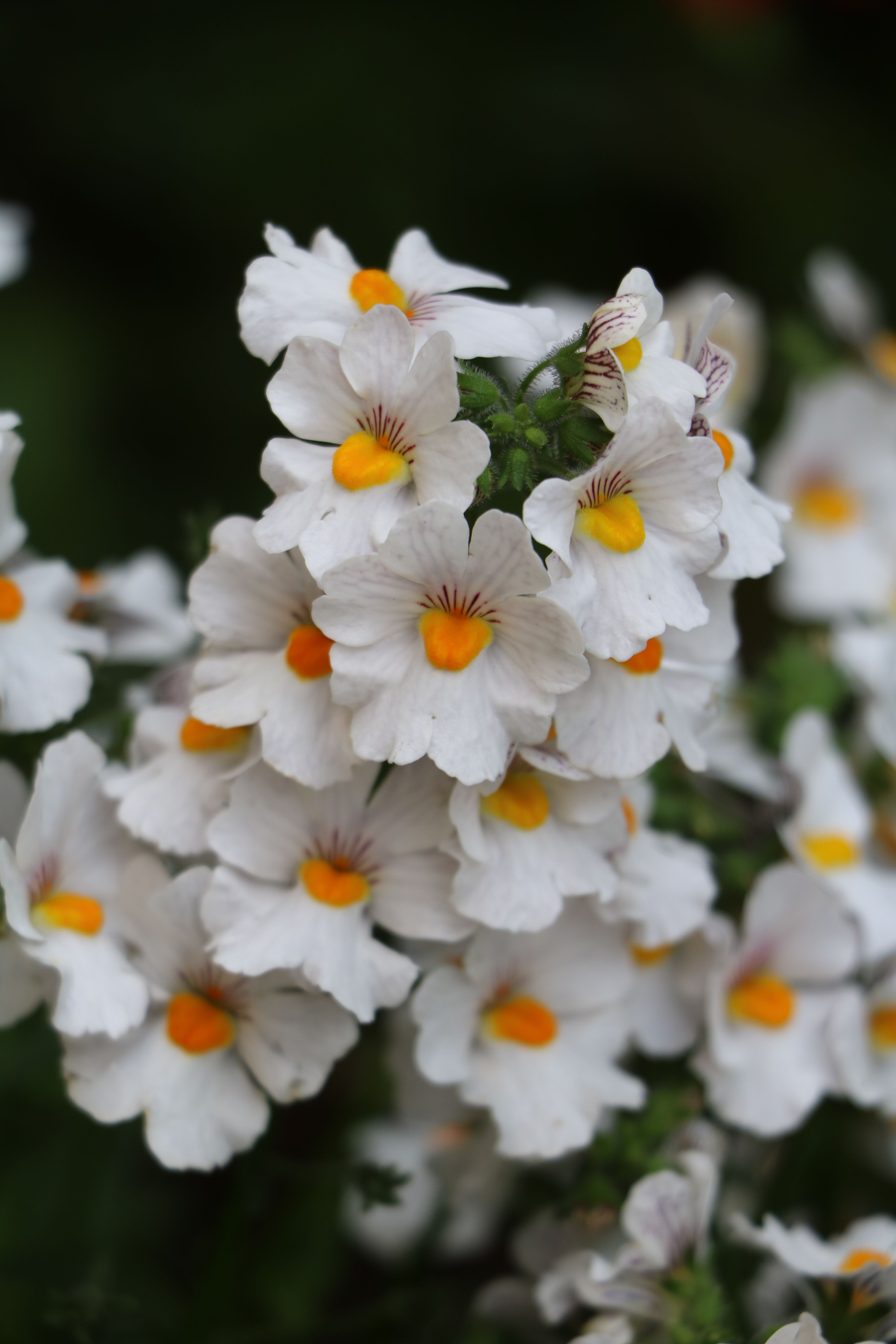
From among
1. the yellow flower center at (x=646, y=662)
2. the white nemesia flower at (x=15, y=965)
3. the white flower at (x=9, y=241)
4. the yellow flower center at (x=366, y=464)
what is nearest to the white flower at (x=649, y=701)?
the yellow flower center at (x=646, y=662)

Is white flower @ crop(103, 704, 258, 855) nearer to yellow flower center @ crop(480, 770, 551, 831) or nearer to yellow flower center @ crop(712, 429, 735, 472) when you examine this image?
yellow flower center @ crop(480, 770, 551, 831)

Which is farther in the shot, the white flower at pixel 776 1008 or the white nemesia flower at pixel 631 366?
the white flower at pixel 776 1008

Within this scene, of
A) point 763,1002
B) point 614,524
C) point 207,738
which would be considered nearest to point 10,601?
point 207,738

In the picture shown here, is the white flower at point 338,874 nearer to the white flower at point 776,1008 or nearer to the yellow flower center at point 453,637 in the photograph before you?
the yellow flower center at point 453,637

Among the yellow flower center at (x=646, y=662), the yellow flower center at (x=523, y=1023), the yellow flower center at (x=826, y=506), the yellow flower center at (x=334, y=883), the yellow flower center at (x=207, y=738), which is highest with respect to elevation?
the yellow flower center at (x=646, y=662)

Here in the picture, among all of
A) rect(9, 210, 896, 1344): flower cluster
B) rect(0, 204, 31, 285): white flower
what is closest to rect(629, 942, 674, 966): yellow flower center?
rect(9, 210, 896, 1344): flower cluster

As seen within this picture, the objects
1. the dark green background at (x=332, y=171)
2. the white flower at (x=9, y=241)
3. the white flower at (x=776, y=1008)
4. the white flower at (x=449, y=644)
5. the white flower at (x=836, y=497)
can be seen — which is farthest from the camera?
the dark green background at (x=332, y=171)

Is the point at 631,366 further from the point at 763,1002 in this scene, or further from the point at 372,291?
the point at 763,1002
